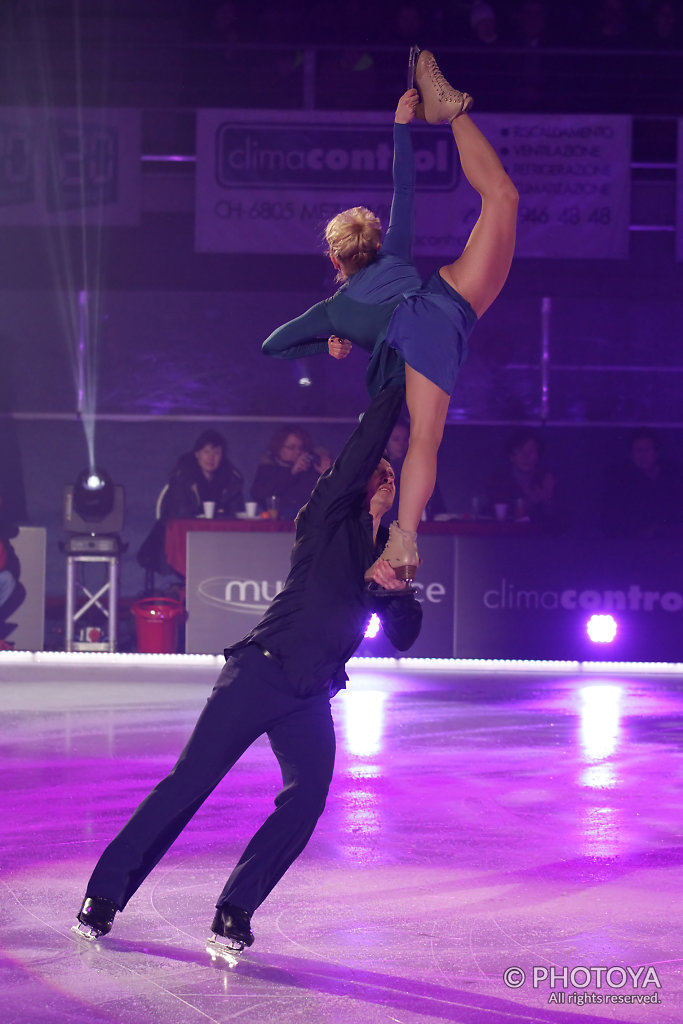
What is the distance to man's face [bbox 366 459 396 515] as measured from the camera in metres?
3.11

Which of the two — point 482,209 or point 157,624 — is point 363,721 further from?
point 482,209

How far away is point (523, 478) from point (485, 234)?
7.65 metres

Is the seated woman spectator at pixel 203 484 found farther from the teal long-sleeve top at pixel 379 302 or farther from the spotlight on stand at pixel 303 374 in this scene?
the teal long-sleeve top at pixel 379 302

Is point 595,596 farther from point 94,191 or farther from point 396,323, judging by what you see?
point 396,323

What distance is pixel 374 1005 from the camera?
108 inches

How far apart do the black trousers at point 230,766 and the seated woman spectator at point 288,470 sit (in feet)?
22.6

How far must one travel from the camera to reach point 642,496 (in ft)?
32.1

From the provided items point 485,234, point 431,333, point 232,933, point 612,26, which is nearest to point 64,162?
point 612,26

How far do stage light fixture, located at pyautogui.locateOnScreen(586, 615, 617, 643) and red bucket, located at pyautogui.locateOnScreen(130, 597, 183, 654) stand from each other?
10.2 feet

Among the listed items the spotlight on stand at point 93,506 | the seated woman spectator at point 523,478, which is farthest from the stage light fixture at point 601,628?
the spotlight on stand at point 93,506

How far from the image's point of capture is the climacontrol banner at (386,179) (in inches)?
403

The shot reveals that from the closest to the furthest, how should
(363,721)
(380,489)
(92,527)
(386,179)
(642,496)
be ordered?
(380,489), (363,721), (642,496), (92,527), (386,179)

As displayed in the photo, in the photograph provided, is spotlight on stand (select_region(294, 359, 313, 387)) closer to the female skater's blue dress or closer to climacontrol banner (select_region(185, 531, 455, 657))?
climacontrol banner (select_region(185, 531, 455, 657))

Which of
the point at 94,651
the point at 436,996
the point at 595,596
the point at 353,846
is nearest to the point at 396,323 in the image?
the point at 436,996
